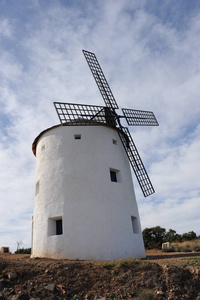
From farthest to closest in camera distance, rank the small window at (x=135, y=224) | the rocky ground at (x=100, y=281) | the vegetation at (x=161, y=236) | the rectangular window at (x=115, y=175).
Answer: the vegetation at (x=161, y=236) < the rectangular window at (x=115, y=175) < the small window at (x=135, y=224) < the rocky ground at (x=100, y=281)

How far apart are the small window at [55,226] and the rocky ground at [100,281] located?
12.0 ft

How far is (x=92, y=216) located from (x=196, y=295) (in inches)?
227

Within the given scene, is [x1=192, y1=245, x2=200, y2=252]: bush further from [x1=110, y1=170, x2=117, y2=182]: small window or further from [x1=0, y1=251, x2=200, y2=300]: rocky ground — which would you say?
[x1=0, y1=251, x2=200, y2=300]: rocky ground

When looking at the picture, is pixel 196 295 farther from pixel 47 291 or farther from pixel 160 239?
pixel 160 239

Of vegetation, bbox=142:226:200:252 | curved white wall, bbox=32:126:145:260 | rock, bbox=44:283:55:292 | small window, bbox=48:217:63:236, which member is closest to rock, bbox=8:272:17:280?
rock, bbox=44:283:55:292

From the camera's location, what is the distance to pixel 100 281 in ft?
24.1

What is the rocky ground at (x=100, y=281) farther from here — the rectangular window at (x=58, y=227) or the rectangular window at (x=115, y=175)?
the rectangular window at (x=115, y=175)

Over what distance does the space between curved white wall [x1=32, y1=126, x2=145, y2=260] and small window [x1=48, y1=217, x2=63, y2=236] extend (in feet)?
0.15

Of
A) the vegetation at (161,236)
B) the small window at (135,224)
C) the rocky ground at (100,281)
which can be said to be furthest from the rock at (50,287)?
the vegetation at (161,236)

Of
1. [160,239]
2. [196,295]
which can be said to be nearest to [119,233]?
[196,295]

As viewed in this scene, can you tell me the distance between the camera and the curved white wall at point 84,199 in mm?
11383

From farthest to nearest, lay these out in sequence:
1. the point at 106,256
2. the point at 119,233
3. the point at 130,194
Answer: the point at 130,194
the point at 119,233
the point at 106,256

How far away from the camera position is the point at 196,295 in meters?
6.83

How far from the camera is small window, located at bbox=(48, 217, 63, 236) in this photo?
1205 cm
